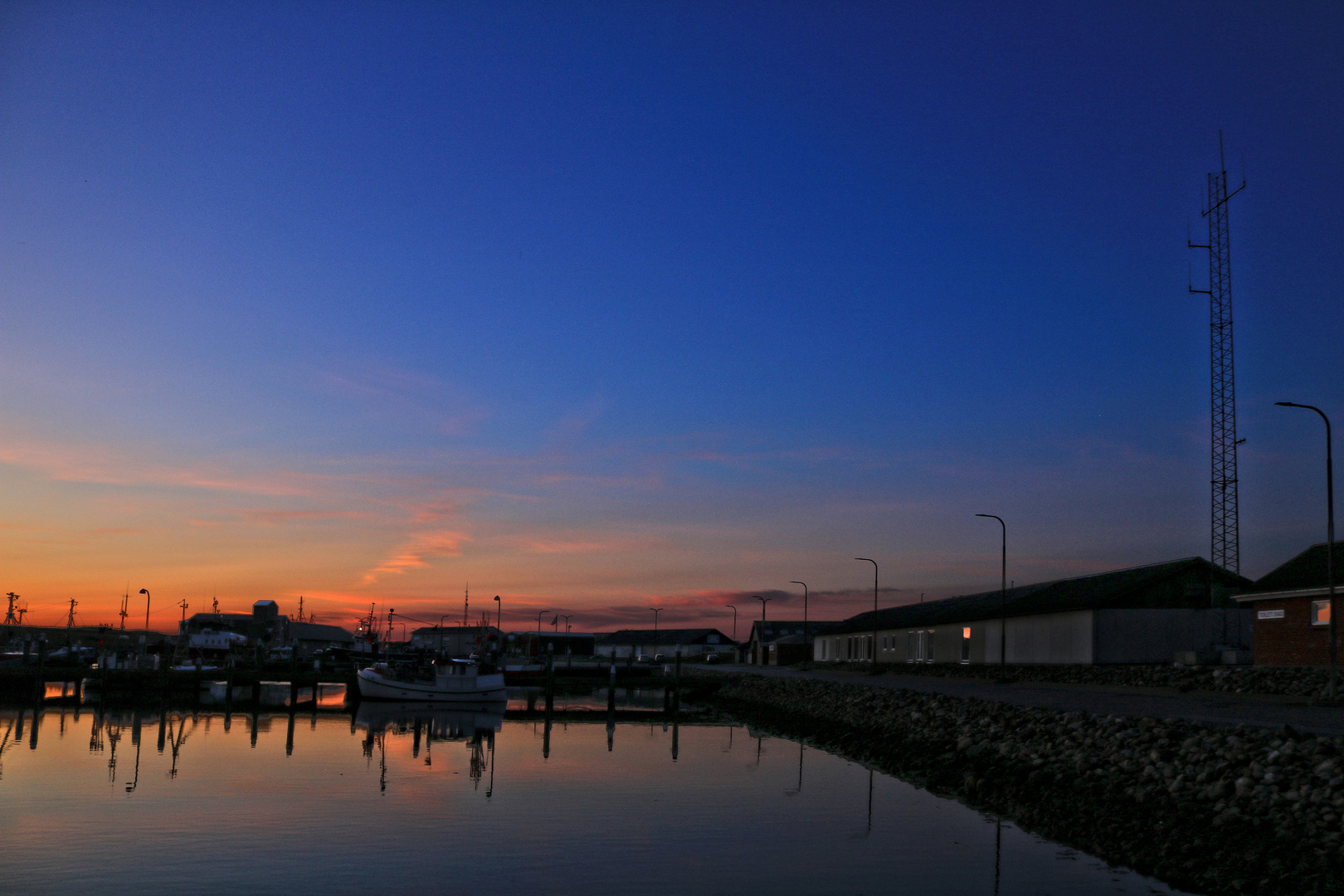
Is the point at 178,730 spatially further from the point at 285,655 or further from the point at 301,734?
the point at 285,655

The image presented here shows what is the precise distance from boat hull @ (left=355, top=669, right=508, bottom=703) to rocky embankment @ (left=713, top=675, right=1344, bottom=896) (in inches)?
1398

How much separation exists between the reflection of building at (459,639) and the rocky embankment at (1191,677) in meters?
106

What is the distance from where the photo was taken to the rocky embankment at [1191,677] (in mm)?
39781

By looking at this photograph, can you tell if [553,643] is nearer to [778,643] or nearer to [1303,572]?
[778,643]

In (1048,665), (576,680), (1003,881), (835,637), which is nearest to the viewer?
(1003,881)

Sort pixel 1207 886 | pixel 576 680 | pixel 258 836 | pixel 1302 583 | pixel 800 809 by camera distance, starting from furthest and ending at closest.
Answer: pixel 576 680, pixel 1302 583, pixel 800 809, pixel 258 836, pixel 1207 886

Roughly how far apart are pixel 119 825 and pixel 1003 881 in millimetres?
19650


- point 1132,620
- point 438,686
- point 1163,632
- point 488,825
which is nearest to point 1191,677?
point 1132,620

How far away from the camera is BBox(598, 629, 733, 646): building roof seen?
183750 mm

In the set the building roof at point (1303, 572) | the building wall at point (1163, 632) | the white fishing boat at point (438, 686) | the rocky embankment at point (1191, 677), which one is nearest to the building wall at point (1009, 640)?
the building wall at point (1163, 632)

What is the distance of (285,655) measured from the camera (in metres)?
140

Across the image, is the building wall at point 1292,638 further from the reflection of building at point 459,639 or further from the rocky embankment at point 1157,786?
the reflection of building at point 459,639

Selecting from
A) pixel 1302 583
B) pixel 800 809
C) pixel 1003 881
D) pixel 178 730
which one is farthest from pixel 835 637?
pixel 1003 881

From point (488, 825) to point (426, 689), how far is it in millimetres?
46025
